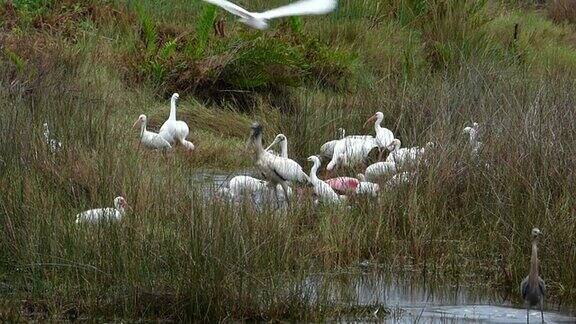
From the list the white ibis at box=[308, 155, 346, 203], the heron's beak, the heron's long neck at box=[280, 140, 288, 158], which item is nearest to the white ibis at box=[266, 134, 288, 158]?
the heron's long neck at box=[280, 140, 288, 158]

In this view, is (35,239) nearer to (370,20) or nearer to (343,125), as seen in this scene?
(343,125)

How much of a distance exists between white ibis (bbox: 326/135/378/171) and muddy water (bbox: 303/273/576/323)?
10.0 feet

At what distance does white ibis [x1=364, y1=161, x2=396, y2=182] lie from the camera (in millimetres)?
10984

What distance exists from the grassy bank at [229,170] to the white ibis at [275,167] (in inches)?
25.7

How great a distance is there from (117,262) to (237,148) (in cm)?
592

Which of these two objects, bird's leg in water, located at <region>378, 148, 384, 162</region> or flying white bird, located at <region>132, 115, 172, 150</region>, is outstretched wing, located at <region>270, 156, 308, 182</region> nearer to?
bird's leg in water, located at <region>378, 148, 384, 162</region>

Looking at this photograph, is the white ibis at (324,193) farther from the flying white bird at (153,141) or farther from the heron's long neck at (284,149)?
the flying white bird at (153,141)

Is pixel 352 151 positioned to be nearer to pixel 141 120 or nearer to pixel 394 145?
pixel 394 145

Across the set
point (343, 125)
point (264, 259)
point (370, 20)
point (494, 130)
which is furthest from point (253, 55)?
point (264, 259)

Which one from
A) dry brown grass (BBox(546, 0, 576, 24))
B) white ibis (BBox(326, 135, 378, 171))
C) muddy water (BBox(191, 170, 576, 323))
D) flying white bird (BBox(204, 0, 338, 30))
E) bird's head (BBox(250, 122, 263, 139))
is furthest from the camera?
dry brown grass (BBox(546, 0, 576, 24))

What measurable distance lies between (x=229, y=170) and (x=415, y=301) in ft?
15.9

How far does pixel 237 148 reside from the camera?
44.5 ft

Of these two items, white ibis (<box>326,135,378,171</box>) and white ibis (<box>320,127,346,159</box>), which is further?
white ibis (<box>320,127,346,159</box>)

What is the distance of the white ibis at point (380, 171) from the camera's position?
10984 millimetres
